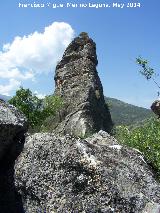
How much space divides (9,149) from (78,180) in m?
2.61

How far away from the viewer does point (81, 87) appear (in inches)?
4749

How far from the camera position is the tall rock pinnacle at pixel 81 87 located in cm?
11194

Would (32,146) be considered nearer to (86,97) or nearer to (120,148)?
(120,148)

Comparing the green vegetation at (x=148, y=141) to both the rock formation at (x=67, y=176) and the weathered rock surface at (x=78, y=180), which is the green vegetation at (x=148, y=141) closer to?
the rock formation at (x=67, y=176)

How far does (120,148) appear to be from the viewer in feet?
53.1

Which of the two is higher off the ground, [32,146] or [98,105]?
[98,105]

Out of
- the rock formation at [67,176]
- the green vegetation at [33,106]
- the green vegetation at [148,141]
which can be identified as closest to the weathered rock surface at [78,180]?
the rock formation at [67,176]

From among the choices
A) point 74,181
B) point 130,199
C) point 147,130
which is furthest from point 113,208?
point 147,130

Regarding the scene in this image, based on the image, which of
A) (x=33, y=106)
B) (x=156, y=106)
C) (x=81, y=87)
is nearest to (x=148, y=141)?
(x=156, y=106)

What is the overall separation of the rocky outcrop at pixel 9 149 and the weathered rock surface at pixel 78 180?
0.32 m

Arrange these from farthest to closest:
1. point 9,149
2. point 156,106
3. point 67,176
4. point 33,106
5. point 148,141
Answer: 1. point 33,106
2. point 156,106
3. point 148,141
4. point 67,176
5. point 9,149

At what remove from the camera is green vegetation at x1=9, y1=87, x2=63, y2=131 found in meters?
101

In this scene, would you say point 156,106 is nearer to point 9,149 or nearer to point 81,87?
point 9,149

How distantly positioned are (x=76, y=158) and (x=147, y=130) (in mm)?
23573
